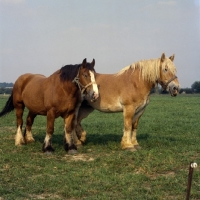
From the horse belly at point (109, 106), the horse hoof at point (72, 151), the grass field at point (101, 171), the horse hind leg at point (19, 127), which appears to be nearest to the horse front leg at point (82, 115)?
the grass field at point (101, 171)

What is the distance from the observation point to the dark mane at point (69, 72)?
7634mm

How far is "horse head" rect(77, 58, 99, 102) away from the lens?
23.9 feet

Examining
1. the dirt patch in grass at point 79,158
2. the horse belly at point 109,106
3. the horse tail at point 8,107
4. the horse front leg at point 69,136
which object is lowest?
the dirt patch in grass at point 79,158

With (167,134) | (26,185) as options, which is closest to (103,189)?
(26,185)

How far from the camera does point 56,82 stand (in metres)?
7.78

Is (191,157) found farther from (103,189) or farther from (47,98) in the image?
(47,98)

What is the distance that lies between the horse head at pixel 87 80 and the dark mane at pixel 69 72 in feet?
0.51

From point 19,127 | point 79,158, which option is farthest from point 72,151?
point 19,127

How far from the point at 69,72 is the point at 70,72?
0.03 meters

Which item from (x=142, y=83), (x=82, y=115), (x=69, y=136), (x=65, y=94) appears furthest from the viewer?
(x=82, y=115)

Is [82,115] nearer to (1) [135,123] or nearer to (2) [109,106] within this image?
(2) [109,106]

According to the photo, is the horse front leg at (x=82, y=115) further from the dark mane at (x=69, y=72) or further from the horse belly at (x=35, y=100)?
the dark mane at (x=69, y=72)

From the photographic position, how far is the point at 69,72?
773cm

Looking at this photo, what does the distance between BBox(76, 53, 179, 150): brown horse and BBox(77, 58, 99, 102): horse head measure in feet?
2.51
